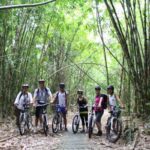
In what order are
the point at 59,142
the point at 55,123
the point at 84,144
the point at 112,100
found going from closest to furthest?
the point at 84,144 → the point at 59,142 → the point at 112,100 → the point at 55,123

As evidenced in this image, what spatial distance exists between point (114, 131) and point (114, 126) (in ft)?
0.33

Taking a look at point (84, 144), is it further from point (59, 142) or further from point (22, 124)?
point (22, 124)

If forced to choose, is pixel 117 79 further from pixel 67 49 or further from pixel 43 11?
pixel 43 11

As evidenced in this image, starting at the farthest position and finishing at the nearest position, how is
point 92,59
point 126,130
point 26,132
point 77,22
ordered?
1. point 92,59
2. point 77,22
3. point 26,132
4. point 126,130

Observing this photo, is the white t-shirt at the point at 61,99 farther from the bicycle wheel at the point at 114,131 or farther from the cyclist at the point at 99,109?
the bicycle wheel at the point at 114,131

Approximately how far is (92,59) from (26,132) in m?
14.0

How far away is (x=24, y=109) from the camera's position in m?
8.55

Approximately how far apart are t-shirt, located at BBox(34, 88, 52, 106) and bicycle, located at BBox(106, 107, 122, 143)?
1.89 meters

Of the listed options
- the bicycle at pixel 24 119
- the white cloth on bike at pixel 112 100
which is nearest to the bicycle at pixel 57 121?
the bicycle at pixel 24 119

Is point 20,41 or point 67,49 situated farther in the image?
point 67,49

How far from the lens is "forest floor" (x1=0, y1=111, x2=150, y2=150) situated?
6445mm

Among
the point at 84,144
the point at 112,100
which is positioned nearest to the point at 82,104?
the point at 112,100

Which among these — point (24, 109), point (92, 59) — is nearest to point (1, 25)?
point (24, 109)

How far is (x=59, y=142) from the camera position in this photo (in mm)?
7238
